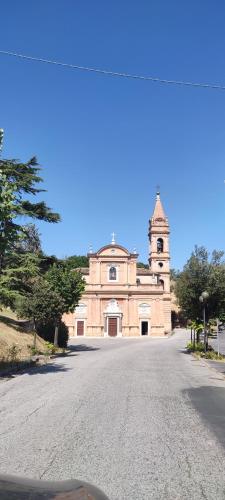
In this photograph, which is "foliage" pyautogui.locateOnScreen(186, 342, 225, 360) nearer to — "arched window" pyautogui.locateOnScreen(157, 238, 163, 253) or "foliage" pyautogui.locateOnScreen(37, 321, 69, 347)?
"foliage" pyautogui.locateOnScreen(37, 321, 69, 347)

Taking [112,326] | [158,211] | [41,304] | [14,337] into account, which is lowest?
[14,337]

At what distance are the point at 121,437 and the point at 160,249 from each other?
6891 cm

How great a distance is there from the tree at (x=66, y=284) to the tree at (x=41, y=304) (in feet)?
7.23

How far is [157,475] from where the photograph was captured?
5.01 meters

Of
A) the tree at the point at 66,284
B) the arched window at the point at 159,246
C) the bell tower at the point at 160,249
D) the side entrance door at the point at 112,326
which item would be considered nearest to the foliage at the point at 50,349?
the tree at the point at 66,284

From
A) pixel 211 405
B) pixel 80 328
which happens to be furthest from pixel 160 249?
pixel 211 405

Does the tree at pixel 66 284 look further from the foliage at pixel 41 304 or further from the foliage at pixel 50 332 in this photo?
the foliage at pixel 50 332

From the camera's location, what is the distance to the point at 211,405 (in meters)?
9.98

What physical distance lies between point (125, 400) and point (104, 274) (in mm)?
58675

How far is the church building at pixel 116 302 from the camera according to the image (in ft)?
224

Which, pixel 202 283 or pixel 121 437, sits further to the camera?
pixel 202 283

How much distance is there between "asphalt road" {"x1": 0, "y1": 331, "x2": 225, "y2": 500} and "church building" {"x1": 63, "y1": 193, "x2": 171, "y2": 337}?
2180 inches

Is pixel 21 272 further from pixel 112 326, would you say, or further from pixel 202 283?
pixel 112 326

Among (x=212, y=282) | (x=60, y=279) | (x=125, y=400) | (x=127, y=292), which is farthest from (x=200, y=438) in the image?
(x=127, y=292)
